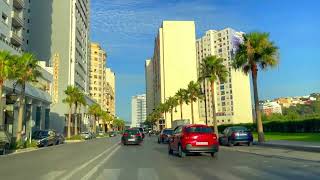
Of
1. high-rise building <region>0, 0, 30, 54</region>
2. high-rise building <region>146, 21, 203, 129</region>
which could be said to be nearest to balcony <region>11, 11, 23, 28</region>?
high-rise building <region>0, 0, 30, 54</region>

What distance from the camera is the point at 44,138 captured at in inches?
1901

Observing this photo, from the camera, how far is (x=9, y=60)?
40.2 m

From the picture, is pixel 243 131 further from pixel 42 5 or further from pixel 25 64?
pixel 42 5

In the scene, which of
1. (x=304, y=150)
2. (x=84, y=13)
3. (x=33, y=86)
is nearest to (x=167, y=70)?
(x=84, y=13)

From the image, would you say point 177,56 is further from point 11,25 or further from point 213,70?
point 213,70

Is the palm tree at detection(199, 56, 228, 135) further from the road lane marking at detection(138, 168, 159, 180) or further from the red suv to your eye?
the road lane marking at detection(138, 168, 159, 180)

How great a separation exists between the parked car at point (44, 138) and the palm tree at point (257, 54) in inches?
900

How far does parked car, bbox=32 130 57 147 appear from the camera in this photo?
4741 cm

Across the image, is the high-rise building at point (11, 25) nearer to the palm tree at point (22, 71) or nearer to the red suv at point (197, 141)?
the palm tree at point (22, 71)

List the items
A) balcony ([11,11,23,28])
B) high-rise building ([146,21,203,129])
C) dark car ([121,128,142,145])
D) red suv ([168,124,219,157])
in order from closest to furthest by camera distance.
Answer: red suv ([168,124,219,157])
dark car ([121,128,142,145])
balcony ([11,11,23,28])
high-rise building ([146,21,203,129])

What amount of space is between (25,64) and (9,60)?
3.77 meters

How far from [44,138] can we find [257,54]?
24.8 meters

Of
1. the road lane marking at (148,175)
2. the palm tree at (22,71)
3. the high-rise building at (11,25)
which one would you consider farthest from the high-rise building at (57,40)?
the road lane marking at (148,175)

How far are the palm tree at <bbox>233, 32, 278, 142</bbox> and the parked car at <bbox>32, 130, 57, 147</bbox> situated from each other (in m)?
22.9
